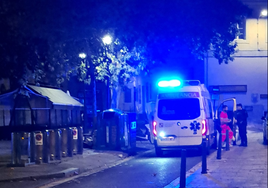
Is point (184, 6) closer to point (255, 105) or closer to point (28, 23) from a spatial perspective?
point (28, 23)

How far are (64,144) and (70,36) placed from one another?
342 cm

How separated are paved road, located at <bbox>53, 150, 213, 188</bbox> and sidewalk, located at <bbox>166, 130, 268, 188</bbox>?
45cm

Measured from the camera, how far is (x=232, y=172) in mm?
10383

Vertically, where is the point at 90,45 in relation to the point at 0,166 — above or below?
above

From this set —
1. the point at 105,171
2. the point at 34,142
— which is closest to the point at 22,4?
the point at 34,142

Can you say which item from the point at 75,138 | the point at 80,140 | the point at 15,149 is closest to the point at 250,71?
the point at 80,140

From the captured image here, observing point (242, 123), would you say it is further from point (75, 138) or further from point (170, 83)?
point (75, 138)

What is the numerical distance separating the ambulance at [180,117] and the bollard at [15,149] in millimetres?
4664

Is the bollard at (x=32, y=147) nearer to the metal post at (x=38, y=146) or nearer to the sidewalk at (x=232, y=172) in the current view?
the metal post at (x=38, y=146)

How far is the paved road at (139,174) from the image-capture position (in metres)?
9.18

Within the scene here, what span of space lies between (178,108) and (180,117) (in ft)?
1.17

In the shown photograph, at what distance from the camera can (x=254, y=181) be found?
9148 mm

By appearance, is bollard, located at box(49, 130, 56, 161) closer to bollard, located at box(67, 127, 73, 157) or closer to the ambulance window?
bollard, located at box(67, 127, 73, 157)

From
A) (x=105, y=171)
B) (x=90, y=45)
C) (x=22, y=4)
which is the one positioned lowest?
(x=105, y=171)
